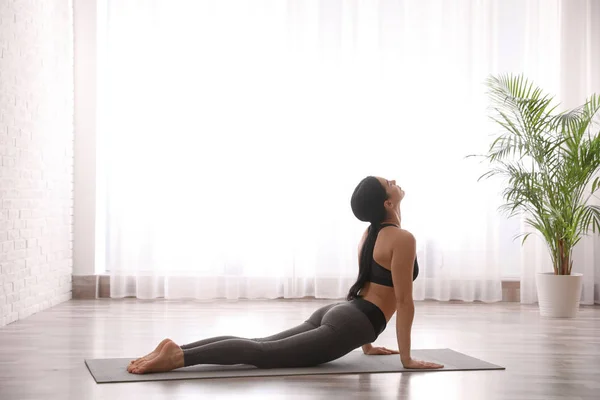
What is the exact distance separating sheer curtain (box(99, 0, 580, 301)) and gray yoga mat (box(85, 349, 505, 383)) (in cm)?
277

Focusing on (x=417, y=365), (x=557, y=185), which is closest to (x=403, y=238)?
(x=417, y=365)

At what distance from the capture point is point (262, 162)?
700 centimetres

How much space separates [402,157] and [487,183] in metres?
0.76

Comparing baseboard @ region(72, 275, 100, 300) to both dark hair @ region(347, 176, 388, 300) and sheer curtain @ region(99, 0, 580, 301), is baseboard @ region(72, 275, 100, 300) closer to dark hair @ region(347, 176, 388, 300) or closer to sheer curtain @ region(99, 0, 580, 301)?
sheer curtain @ region(99, 0, 580, 301)

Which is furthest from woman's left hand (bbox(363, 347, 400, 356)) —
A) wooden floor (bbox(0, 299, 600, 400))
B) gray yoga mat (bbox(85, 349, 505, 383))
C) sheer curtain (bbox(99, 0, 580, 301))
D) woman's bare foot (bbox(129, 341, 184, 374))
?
sheer curtain (bbox(99, 0, 580, 301))

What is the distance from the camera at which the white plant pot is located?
6.08 m

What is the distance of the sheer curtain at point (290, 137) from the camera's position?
6.92 m

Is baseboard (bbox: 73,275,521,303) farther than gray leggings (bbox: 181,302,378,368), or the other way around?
baseboard (bbox: 73,275,521,303)

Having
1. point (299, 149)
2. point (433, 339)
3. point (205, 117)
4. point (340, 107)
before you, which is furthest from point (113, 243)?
point (433, 339)

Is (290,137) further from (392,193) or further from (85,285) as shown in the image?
(392,193)

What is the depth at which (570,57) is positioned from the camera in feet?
23.0

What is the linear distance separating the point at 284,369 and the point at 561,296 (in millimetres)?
3045

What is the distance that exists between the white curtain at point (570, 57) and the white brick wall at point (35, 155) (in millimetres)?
3902

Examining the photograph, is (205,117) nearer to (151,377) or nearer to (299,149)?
(299,149)
